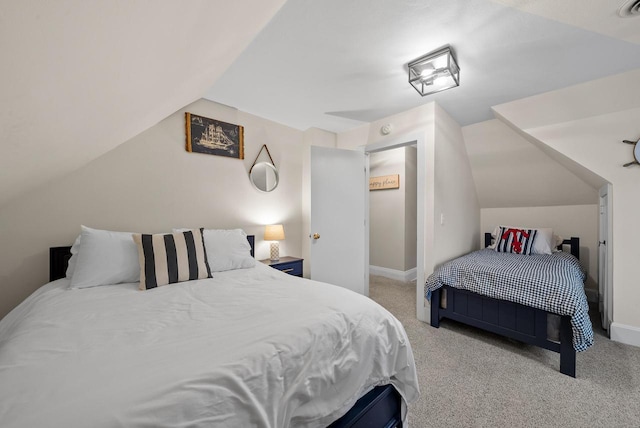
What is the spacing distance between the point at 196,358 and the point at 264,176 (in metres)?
2.41

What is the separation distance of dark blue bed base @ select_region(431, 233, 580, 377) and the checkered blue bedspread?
0.07 meters

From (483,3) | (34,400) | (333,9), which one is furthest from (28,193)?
(483,3)

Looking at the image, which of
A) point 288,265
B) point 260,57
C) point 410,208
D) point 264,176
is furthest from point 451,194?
point 260,57

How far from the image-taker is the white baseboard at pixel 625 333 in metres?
2.08

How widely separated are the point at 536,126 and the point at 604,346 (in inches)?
83.5

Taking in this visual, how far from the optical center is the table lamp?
2.81 m

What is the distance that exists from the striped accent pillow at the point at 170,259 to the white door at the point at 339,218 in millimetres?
1435

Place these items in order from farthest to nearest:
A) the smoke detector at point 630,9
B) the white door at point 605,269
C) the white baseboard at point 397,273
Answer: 1. the white baseboard at point 397,273
2. the white door at point 605,269
3. the smoke detector at point 630,9

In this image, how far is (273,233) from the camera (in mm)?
2820

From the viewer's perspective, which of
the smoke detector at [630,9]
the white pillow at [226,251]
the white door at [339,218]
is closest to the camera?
the smoke detector at [630,9]

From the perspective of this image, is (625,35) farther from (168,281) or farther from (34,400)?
(168,281)

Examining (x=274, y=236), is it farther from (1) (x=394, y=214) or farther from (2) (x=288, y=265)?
(1) (x=394, y=214)

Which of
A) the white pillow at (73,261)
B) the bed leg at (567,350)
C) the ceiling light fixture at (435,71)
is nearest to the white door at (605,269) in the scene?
the bed leg at (567,350)

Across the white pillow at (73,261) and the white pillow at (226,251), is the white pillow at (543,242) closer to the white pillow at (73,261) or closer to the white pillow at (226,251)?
the white pillow at (226,251)
